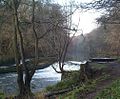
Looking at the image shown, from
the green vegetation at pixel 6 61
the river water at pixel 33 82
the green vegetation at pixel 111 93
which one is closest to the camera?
the green vegetation at pixel 111 93

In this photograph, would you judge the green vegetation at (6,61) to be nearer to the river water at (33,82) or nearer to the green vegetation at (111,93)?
the river water at (33,82)

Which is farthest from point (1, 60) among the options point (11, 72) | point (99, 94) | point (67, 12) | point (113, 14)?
point (99, 94)

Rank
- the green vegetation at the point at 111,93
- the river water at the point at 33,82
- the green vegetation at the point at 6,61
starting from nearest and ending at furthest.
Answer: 1. the green vegetation at the point at 111,93
2. the river water at the point at 33,82
3. the green vegetation at the point at 6,61

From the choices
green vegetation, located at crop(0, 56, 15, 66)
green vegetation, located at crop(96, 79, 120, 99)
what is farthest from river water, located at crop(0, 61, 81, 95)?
green vegetation, located at crop(0, 56, 15, 66)

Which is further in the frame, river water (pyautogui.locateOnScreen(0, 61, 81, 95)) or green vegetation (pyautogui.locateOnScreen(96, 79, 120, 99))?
river water (pyautogui.locateOnScreen(0, 61, 81, 95))

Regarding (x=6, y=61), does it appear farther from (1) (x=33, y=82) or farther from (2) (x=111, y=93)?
(2) (x=111, y=93)

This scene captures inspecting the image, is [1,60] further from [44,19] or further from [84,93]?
[84,93]

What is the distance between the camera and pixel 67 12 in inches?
906

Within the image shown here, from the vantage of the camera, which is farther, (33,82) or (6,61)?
(6,61)

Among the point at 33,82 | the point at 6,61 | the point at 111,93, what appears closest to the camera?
the point at 111,93

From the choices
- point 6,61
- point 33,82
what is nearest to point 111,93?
point 33,82

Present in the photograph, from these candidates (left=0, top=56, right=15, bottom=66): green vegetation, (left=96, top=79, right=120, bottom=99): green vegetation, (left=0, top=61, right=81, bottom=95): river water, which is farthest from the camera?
(left=0, top=56, right=15, bottom=66): green vegetation

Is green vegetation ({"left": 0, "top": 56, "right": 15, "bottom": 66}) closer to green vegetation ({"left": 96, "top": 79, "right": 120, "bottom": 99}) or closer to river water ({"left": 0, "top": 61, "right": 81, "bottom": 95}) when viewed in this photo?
river water ({"left": 0, "top": 61, "right": 81, "bottom": 95})

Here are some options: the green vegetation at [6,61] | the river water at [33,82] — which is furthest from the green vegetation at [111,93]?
the green vegetation at [6,61]
